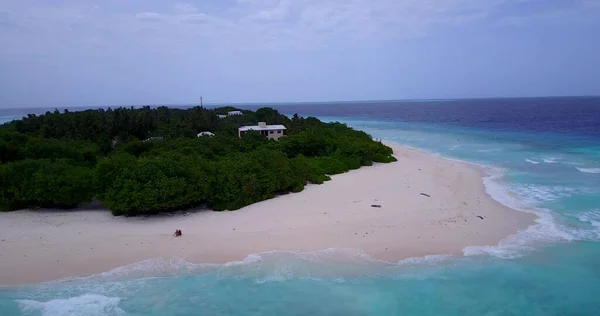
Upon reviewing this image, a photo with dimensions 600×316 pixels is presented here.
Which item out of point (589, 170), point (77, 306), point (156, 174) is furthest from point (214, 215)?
point (589, 170)

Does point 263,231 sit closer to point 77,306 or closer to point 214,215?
point 214,215

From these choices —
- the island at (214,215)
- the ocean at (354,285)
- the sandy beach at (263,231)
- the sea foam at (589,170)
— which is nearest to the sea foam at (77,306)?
the ocean at (354,285)

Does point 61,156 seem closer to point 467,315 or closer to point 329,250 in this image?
point 329,250

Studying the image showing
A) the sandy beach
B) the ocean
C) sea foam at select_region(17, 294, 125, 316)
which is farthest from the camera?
the sandy beach

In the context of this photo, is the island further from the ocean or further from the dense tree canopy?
the ocean

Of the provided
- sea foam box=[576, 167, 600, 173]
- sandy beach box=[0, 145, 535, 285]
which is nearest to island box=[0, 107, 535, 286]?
sandy beach box=[0, 145, 535, 285]

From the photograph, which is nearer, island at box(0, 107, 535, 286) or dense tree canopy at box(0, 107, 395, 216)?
island at box(0, 107, 535, 286)

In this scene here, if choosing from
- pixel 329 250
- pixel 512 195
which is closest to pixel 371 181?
pixel 512 195

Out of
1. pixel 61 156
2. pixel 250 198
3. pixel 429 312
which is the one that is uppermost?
pixel 61 156

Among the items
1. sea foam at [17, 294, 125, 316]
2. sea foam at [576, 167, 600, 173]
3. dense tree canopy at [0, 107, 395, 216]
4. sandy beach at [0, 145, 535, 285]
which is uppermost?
dense tree canopy at [0, 107, 395, 216]
